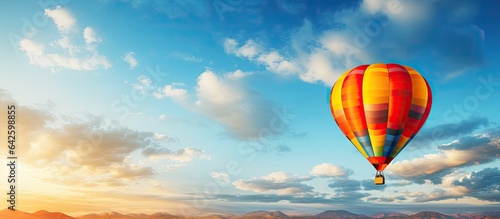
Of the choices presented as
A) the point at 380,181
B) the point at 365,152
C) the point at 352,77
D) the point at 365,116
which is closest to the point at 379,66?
the point at 352,77

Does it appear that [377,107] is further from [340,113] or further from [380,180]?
[380,180]

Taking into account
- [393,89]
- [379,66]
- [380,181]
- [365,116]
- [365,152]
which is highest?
[379,66]

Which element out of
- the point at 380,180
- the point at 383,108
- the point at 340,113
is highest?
the point at 383,108

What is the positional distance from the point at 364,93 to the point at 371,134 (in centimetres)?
451

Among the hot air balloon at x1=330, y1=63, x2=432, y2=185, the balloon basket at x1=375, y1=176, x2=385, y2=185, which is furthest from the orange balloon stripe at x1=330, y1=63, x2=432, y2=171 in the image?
the balloon basket at x1=375, y1=176, x2=385, y2=185

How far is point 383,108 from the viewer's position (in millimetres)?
43000

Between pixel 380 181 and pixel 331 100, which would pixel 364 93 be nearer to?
pixel 331 100

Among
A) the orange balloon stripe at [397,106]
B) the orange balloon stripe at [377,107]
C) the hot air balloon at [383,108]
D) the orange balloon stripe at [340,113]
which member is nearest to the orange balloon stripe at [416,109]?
the hot air balloon at [383,108]

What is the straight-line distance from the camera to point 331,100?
46.9 meters

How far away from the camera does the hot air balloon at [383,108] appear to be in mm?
43031

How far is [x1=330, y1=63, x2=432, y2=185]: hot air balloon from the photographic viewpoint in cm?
4303

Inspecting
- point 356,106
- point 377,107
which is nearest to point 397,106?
point 377,107

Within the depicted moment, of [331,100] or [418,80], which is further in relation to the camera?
[331,100]

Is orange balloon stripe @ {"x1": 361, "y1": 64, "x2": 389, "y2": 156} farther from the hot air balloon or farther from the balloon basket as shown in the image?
the balloon basket
